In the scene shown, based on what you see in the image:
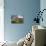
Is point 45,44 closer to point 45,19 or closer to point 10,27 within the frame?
point 45,19

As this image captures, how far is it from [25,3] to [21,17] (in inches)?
22.1

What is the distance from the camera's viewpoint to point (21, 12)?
5.10m

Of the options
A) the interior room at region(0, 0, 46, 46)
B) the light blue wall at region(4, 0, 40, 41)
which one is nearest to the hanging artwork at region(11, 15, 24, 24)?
the interior room at region(0, 0, 46, 46)

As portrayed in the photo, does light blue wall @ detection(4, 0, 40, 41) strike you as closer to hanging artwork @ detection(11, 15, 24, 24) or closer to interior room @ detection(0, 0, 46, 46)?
interior room @ detection(0, 0, 46, 46)

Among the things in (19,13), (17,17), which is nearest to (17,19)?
(17,17)

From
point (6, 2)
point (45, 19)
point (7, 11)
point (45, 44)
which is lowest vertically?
point (45, 44)

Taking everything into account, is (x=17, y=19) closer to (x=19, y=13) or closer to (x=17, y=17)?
(x=17, y=17)

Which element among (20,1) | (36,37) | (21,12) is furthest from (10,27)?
(36,37)

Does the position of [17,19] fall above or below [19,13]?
below

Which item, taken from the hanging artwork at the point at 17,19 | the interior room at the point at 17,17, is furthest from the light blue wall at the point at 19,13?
the hanging artwork at the point at 17,19

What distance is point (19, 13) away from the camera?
201 inches

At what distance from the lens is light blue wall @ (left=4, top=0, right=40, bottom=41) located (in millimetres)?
5055

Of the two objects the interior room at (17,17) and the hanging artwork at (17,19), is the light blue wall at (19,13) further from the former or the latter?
the hanging artwork at (17,19)

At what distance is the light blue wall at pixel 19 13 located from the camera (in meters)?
5.05
